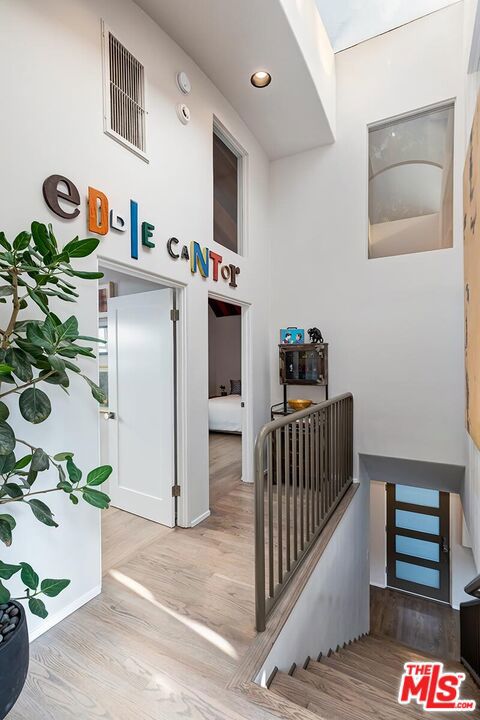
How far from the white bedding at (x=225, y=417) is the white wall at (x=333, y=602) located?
2735 millimetres

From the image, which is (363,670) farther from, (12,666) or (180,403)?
(12,666)

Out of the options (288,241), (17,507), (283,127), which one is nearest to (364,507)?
(288,241)

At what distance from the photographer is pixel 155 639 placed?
180 cm

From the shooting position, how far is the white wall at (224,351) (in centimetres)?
872

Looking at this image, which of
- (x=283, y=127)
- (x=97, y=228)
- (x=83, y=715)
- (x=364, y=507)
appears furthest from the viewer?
(x=364, y=507)

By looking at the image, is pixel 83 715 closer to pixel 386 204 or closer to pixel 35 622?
pixel 35 622

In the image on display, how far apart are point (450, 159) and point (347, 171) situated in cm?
101

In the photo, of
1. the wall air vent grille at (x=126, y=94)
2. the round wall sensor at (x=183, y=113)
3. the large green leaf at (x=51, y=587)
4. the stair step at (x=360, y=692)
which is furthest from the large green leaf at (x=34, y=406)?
the round wall sensor at (x=183, y=113)

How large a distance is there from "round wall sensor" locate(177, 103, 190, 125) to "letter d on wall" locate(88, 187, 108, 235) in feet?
3.94

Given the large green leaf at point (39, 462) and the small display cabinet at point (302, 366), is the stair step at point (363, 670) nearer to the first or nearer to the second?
the large green leaf at point (39, 462)

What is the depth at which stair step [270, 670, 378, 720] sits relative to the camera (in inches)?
62.5

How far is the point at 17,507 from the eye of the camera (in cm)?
172

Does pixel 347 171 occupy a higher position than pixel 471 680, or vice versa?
pixel 347 171

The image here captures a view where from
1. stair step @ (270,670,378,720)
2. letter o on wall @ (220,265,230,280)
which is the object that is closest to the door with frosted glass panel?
letter o on wall @ (220,265,230,280)
